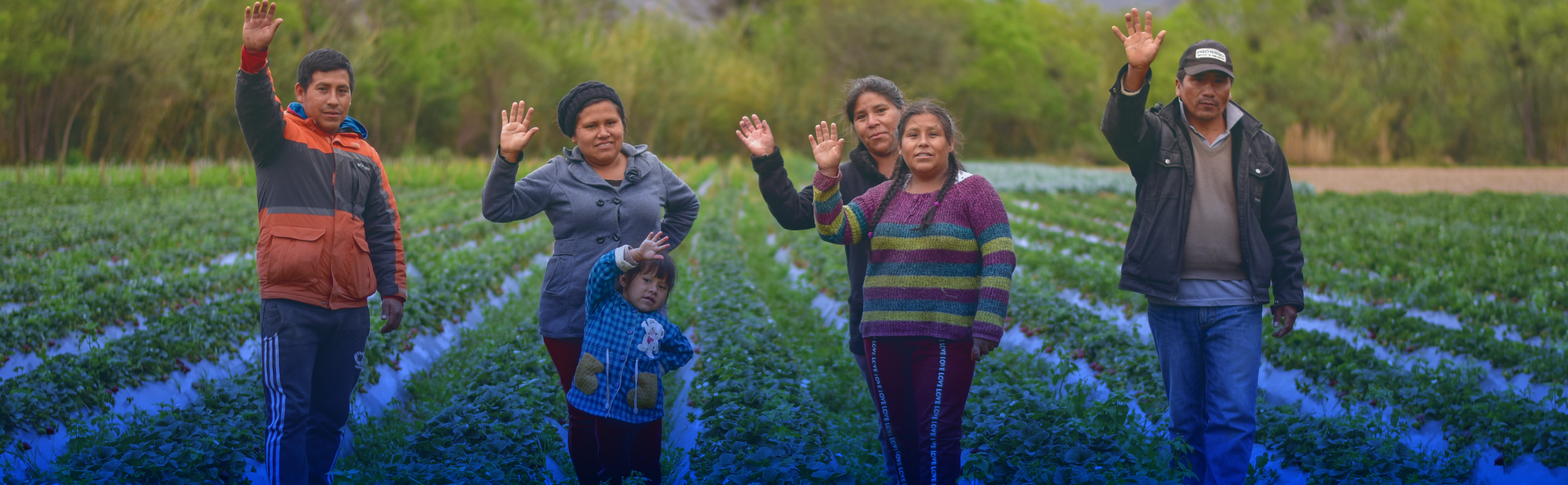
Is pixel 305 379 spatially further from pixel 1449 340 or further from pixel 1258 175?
pixel 1449 340

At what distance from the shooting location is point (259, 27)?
2.92m

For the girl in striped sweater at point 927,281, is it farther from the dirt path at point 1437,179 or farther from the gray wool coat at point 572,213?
the dirt path at point 1437,179

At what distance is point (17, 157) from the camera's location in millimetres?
24406

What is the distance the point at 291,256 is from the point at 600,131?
1092 mm

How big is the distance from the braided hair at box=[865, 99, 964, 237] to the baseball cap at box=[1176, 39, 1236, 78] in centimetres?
84

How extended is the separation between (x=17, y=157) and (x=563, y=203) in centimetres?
2840

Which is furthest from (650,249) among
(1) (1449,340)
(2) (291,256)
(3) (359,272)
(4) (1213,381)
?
(1) (1449,340)

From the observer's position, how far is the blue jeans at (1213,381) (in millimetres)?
3256

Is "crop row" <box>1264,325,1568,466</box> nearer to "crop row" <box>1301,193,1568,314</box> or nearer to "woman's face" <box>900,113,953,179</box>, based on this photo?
"crop row" <box>1301,193,1568,314</box>

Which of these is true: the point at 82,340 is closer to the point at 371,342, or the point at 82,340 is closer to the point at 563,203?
the point at 371,342

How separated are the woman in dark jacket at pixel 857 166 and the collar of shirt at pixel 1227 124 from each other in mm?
1073

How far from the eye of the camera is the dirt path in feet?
89.5

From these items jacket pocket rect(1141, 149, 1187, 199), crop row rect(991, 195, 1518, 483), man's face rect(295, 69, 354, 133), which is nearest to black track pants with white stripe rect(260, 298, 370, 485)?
man's face rect(295, 69, 354, 133)

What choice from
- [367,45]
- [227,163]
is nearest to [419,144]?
[367,45]
